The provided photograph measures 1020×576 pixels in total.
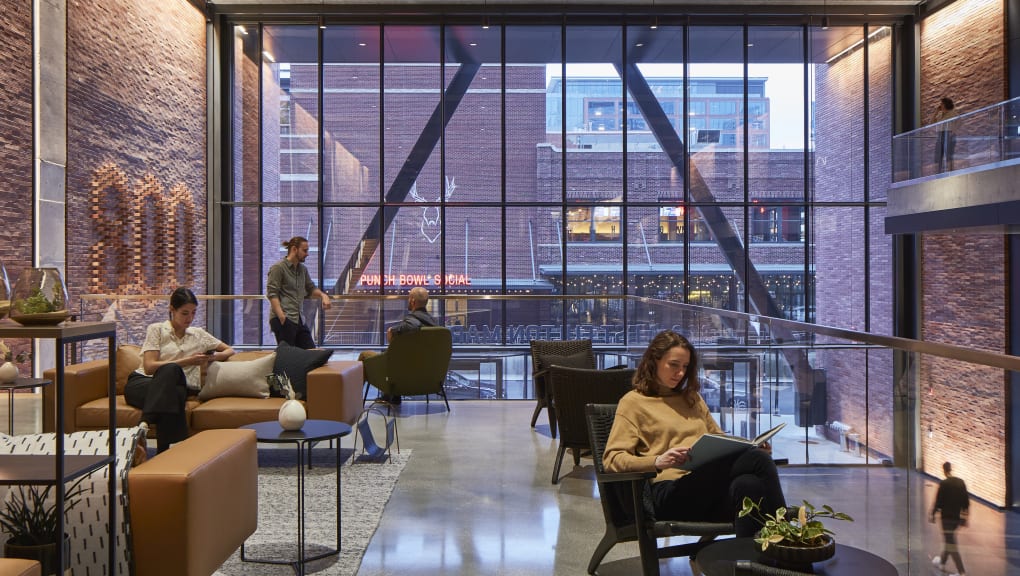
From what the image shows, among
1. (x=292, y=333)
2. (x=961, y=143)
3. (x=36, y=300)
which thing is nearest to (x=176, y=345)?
(x=292, y=333)

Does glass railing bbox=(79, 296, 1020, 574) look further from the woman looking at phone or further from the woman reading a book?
the woman looking at phone

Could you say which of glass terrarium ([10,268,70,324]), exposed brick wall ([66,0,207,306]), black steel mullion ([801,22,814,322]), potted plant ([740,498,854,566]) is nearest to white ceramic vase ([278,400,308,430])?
glass terrarium ([10,268,70,324])

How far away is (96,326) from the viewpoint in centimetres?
224

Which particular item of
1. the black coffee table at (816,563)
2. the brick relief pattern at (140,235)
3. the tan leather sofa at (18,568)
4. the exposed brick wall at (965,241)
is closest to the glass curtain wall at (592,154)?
the exposed brick wall at (965,241)

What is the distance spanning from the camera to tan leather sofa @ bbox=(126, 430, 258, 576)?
8.45 feet

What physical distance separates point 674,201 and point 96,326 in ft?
33.0

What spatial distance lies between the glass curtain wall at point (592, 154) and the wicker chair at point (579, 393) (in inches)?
267

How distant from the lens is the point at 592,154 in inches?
459

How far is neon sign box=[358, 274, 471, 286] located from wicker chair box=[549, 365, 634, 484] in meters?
6.88

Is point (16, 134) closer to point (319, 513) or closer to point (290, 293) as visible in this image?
point (290, 293)

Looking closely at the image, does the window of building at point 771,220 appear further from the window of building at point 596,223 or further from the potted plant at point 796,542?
the potted plant at point 796,542

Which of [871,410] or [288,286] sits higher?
[288,286]

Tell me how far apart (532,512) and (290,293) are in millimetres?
4075

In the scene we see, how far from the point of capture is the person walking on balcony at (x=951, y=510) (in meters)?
2.07
